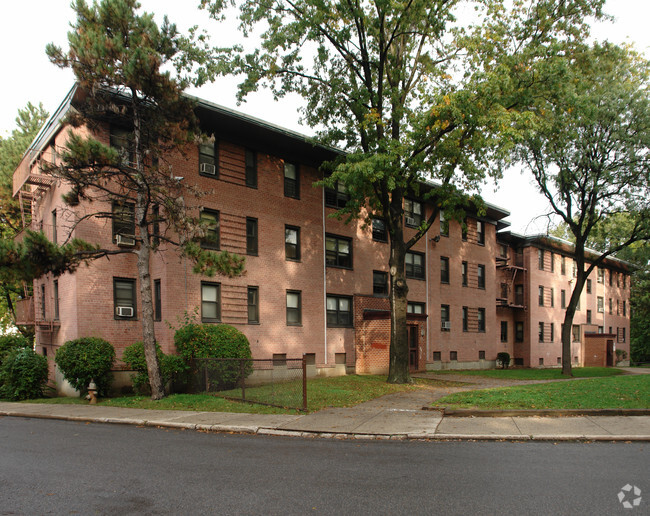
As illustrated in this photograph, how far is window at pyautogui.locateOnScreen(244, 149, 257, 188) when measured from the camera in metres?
22.3

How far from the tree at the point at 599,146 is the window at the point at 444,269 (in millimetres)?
7214

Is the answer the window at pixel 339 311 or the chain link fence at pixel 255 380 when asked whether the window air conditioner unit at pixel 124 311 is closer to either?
the chain link fence at pixel 255 380

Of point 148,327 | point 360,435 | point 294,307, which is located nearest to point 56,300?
point 148,327

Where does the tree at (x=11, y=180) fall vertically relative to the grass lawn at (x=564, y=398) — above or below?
above

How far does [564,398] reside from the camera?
13461mm

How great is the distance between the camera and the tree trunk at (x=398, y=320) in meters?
20.8

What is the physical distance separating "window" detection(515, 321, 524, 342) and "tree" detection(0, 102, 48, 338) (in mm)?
35001

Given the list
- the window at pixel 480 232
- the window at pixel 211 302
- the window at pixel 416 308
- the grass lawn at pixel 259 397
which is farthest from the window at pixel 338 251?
the window at pixel 480 232

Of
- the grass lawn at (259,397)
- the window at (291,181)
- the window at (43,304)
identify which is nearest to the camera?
the grass lawn at (259,397)

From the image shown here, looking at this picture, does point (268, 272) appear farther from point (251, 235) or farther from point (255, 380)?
point (255, 380)

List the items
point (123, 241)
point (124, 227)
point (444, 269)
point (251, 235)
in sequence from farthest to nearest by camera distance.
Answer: point (444, 269) → point (251, 235) → point (123, 241) → point (124, 227)

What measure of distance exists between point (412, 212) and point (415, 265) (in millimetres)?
3195

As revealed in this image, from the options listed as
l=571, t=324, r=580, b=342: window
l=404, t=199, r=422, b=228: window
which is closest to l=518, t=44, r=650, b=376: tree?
l=404, t=199, r=422, b=228: window

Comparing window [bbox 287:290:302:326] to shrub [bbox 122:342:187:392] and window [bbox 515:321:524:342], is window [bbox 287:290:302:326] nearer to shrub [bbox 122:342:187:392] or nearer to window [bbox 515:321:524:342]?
shrub [bbox 122:342:187:392]
